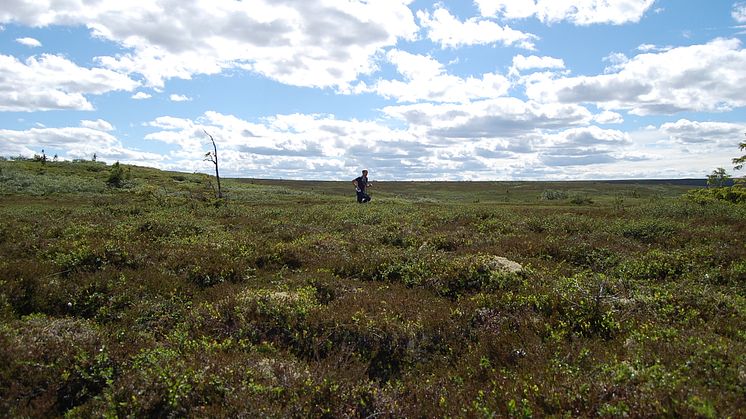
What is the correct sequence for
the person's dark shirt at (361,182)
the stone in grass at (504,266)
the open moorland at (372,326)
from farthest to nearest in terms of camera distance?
the person's dark shirt at (361,182)
the stone in grass at (504,266)
the open moorland at (372,326)

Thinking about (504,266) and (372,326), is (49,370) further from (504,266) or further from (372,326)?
(504,266)

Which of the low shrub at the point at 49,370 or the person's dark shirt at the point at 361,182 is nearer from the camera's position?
the low shrub at the point at 49,370

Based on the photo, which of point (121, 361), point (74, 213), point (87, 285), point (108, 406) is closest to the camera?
point (108, 406)

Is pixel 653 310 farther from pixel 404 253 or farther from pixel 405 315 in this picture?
pixel 404 253

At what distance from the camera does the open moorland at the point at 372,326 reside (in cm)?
583

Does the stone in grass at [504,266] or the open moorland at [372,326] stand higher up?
the stone in grass at [504,266]

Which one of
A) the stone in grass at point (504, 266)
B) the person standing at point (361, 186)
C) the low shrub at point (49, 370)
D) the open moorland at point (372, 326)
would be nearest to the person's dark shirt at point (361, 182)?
the person standing at point (361, 186)

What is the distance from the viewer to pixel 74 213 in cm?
2262

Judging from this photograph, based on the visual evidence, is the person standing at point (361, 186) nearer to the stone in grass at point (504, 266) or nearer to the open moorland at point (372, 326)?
the open moorland at point (372, 326)

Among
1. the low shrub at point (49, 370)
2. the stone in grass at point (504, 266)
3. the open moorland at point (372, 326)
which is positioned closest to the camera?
the open moorland at point (372, 326)

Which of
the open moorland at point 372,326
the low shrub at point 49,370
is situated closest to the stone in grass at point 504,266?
the open moorland at point 372,326

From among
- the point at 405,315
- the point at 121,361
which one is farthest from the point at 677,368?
the point at 121,361

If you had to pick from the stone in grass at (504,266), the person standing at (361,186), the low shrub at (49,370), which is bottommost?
the low shrub at (49,370)

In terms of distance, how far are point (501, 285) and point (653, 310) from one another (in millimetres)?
2992
